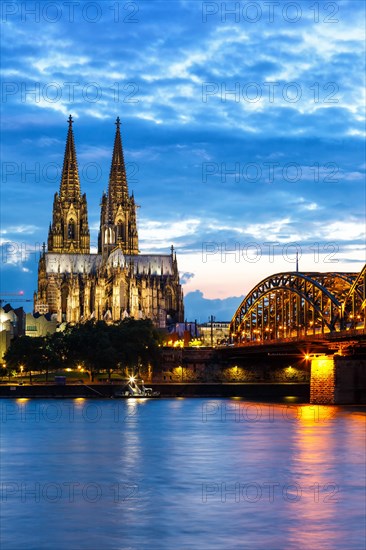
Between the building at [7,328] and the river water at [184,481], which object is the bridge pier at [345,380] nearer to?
the river water at [184,481]

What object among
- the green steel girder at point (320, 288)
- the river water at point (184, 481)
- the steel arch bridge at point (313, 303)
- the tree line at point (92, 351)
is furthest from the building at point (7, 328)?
the river water at point (184, 481)

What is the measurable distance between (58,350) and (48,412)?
44182 millimetres

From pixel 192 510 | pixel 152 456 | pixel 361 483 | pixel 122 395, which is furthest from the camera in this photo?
pixel 122 395

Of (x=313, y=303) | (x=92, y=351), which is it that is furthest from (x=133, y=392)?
(x=313, y=303)

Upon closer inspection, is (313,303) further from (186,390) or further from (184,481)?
(184,481)

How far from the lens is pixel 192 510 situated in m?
46.9

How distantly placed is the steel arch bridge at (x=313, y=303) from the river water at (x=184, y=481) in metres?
14.0

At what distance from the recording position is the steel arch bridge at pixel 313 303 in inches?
4333

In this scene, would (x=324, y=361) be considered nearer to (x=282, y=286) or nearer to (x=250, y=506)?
(x=282, y=286)

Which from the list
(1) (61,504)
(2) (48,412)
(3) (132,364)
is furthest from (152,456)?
(3) (132,364)

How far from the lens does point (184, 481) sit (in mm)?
56125

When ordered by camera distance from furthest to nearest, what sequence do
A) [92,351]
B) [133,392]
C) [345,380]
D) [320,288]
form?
[92,351], [133,392], [320,288], [345,380]

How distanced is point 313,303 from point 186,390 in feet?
82.0

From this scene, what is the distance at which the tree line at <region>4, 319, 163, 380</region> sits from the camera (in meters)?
145
